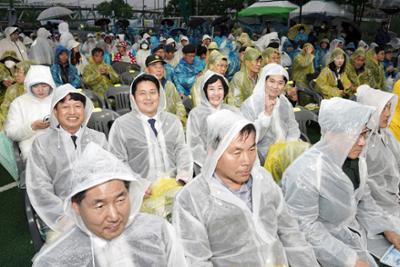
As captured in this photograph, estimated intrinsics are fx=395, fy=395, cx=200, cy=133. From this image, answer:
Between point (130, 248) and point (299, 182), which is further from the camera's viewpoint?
point (299, 182)

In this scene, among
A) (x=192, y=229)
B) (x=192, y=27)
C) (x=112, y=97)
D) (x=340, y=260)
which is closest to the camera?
(x=192, y=229)

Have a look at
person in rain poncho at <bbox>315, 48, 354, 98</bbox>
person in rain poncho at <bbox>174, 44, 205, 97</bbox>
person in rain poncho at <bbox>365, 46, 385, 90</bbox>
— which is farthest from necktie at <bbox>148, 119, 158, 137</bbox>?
person in rain poncho at <bbox>365, 46, 385, 90</bbox>

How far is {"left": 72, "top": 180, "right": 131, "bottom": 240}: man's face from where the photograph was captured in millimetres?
1529

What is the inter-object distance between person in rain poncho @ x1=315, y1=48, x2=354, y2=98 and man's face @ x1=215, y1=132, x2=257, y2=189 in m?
4.77

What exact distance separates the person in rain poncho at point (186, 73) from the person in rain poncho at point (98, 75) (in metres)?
1.19

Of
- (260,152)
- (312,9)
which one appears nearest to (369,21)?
(312,9)

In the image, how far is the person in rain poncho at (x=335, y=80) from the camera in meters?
6.36

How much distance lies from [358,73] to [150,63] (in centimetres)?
405

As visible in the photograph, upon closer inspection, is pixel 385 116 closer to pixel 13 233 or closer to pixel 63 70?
pixel 13 233

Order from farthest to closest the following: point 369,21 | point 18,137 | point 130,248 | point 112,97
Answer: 1. point 369,21
2. point 112,97
3. point 18,137
4. point 130,248

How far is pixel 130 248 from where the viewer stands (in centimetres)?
168

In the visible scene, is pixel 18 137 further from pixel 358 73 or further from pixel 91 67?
pixel 358 73

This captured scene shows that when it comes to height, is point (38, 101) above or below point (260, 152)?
above

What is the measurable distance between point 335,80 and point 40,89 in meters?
4.62
